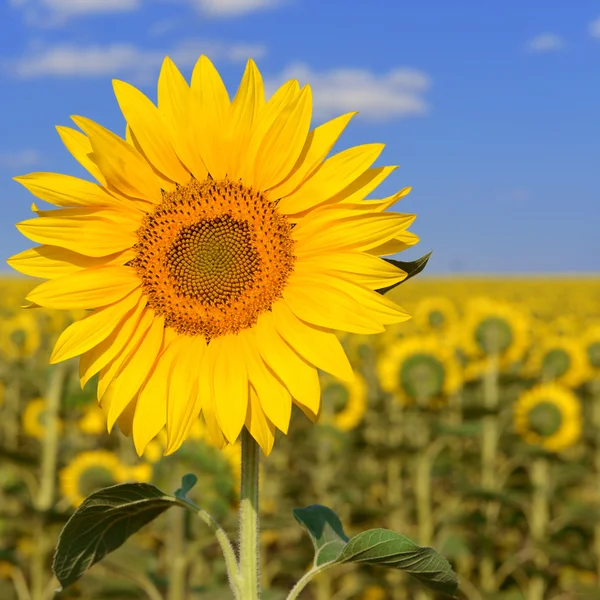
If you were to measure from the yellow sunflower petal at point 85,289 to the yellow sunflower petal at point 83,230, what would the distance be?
0.14ft

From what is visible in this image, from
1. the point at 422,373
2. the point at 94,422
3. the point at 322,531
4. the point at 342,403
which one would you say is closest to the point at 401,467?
the point at 342,403

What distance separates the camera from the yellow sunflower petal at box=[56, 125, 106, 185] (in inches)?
61.2

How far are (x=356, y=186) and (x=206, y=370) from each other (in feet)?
1.40

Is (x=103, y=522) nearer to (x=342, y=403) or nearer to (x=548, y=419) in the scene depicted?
(x=548, y=419)

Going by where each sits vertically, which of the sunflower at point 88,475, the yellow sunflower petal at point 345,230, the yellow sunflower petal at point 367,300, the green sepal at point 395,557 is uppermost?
the yellow sunflower petal at point 345,230

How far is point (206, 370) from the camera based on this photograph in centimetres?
153

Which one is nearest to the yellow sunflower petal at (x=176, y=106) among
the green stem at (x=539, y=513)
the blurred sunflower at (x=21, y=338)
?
the green stem at (x=539, y=513)

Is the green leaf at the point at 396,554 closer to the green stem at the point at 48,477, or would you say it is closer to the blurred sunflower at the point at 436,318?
the green stem at the point at 48,477

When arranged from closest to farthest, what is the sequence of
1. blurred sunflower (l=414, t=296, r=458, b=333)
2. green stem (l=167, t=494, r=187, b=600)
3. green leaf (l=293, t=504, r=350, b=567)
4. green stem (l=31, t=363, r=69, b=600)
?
green leaf (l=293, t=504, r=350, b=567) < green stem (l=167, t=494, r=187, b=600) < green stem (l=31, t=363, r=69, b=600) < blurred sunflower (l=414, t=296, r=458, b=333)

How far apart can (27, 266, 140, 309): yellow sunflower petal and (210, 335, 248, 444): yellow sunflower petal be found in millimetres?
210

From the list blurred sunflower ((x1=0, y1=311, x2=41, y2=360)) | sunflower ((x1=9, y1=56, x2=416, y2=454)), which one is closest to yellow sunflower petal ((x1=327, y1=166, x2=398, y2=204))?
sunflower ((x1=9, y1=56, x2=416, y2=454))

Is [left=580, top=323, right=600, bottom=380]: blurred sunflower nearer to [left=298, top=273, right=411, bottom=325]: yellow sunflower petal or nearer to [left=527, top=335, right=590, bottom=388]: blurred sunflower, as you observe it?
[left=527, top=335, right=590, bottom=388]: blurred sunflower

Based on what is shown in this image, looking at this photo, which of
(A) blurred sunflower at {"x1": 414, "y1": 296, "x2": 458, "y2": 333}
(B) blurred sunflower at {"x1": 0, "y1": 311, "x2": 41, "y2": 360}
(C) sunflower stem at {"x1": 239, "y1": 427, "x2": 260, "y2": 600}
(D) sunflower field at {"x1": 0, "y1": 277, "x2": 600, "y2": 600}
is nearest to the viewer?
(C) sunflower stem at {"x1": 239, "y1": 427, "x2": 260, "y2": 600}

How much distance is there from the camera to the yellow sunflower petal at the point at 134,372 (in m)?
1.53
